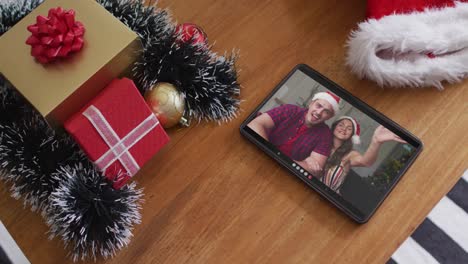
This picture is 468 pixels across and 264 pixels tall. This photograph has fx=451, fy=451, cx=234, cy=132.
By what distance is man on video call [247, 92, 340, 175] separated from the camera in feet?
1.88

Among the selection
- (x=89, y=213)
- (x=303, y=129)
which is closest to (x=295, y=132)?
(x=303, y=129)

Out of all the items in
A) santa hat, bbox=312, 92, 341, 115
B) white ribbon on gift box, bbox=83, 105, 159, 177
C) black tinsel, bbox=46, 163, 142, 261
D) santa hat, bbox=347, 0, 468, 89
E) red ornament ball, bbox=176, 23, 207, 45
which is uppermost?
santa hat, bbox=347, 0, 468, 89

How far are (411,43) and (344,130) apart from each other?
15cm

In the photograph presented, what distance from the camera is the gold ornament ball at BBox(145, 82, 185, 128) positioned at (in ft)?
1.86

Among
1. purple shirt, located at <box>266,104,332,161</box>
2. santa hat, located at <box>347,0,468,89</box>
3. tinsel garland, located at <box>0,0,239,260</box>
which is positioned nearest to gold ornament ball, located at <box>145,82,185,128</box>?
tinsel garland, located at <box>0,0,239,260</box>

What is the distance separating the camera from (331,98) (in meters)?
0.60

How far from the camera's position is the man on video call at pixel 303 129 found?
0.57m

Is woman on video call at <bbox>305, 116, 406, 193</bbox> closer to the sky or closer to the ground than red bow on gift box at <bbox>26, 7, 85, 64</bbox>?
closer to the sky

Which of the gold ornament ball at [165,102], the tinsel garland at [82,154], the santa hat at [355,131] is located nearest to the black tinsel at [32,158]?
the tinsel garland at [82,154]

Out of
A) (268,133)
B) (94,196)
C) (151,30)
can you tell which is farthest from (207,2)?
(94,196)

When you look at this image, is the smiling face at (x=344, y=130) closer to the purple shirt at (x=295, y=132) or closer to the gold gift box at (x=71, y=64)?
the purple shirt at (x=295, y=132)

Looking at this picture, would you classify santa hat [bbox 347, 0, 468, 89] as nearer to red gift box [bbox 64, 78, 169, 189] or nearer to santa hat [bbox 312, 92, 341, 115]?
santa hat [bbox 312, 92, 341, 115]

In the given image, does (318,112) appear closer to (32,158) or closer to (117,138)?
(117,138)

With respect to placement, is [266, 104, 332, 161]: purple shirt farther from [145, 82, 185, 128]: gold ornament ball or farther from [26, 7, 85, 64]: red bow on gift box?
[26, 7, 85, 64]: red bow on gift box
